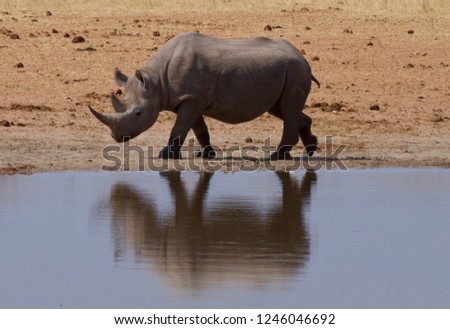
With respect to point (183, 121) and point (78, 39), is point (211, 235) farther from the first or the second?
point (78, 39)

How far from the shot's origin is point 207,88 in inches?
595

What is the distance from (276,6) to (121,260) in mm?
18133

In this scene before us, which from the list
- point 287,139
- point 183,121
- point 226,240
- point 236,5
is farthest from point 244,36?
point 226,240

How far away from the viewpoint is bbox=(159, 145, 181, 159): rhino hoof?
15.3 metres

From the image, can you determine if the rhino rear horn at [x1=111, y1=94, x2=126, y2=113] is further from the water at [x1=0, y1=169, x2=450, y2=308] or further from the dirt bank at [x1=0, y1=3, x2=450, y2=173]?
the water at [x1=0, y1=169, x2=450, y2=308]

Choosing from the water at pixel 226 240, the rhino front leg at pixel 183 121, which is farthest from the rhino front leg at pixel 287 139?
the rhino front leg at pixel 183 121

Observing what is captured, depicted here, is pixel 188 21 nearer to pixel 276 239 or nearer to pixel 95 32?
pixel 95 32

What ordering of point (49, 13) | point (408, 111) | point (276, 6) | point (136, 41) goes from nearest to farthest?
point (408, 111)
point (136, 41)
point (49, 13)
point (276, 6)

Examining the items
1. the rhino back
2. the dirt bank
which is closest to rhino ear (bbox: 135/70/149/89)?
the rhino back

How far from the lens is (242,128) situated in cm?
1759

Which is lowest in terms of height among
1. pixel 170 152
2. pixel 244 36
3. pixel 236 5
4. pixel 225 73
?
pixel 236 5

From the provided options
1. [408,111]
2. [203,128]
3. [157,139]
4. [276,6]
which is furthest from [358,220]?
[276,6]

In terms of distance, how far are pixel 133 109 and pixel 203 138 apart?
864mm

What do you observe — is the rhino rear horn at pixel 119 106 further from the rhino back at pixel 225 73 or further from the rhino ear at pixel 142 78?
the rhino back at pixel 225 73
